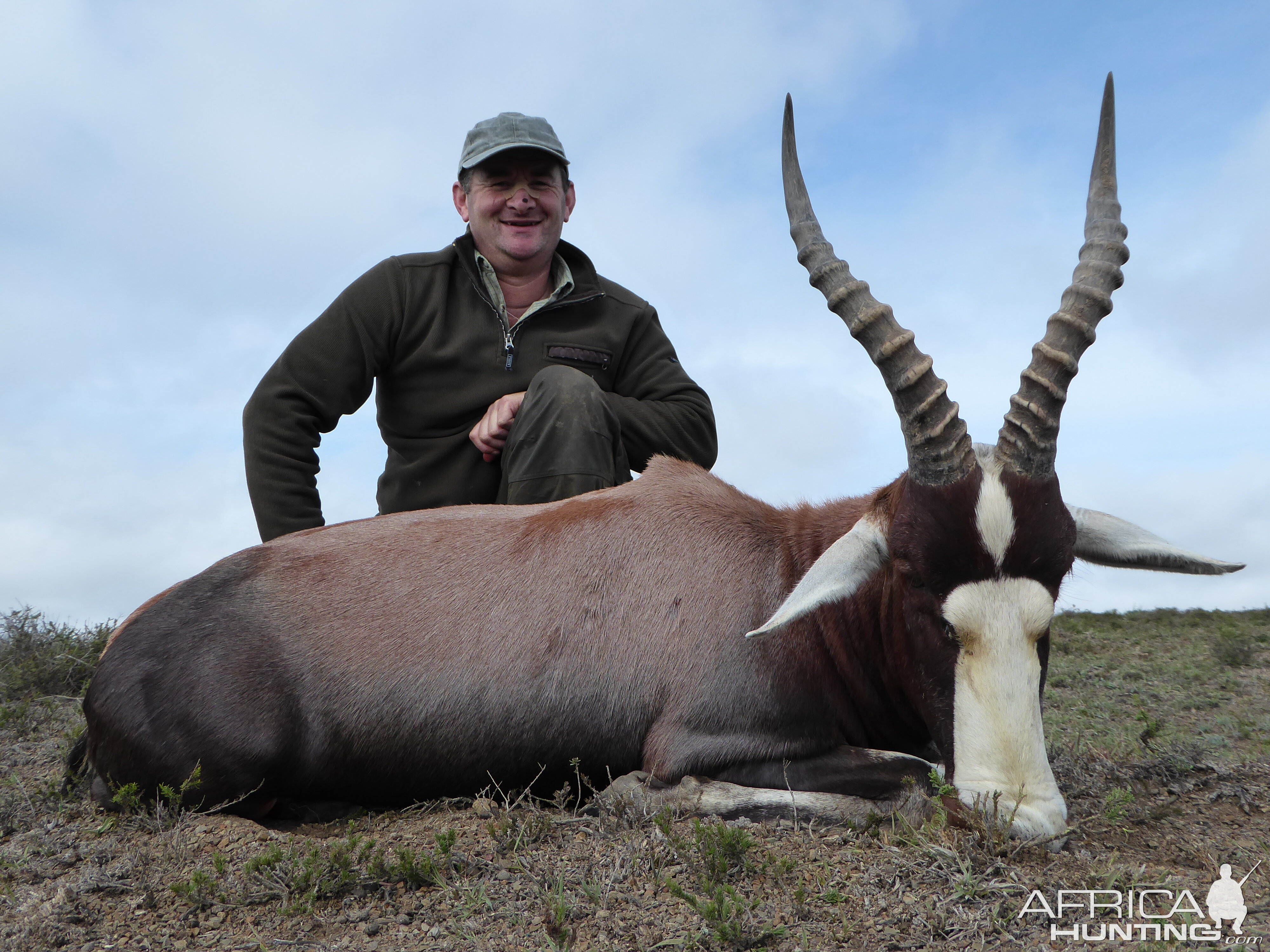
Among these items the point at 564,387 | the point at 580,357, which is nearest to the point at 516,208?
the point at 580,357

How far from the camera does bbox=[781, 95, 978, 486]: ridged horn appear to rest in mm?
4125

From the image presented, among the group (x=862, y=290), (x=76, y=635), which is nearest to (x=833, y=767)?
(x=862, y=290)

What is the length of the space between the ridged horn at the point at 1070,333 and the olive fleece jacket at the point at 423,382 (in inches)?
136

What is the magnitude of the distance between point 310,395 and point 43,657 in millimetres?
3713

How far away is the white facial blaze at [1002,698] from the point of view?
3738 mm

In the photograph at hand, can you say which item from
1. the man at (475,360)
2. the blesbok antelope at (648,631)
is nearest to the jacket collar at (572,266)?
the man at (475,360)

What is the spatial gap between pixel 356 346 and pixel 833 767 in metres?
4.64

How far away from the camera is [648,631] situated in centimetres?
464

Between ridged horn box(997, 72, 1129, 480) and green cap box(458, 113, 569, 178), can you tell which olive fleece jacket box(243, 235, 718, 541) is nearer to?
green cap box(458, 113, 569, 178)

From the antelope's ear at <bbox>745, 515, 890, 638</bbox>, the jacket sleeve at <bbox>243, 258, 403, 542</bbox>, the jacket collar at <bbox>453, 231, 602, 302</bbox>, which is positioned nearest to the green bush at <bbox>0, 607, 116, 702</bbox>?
the jacket sleeve at <bbox>243, 258, 403, 542</bbox>

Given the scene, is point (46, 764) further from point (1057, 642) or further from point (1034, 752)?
point (1057, 642)

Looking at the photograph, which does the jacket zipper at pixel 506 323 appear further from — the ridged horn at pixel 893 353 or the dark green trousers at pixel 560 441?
the ridged horn at pixel 893 353

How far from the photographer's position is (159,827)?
4.48 m

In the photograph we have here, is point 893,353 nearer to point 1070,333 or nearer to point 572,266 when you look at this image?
point 1070,333
